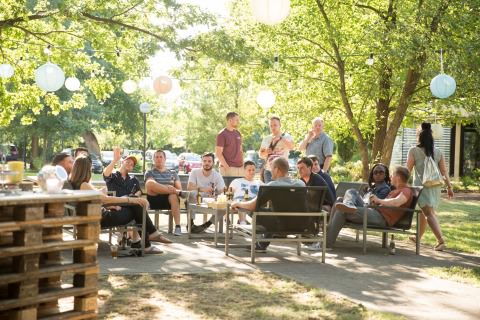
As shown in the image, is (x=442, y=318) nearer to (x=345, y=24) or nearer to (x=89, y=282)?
(x=89, y=282)

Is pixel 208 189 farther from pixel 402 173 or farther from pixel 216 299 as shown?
pixel 216 299

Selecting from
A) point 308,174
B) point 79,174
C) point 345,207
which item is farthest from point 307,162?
point 79,174

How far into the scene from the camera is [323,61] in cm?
1706

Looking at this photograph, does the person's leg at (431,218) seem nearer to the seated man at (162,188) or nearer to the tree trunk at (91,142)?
the seated man at (162,188)

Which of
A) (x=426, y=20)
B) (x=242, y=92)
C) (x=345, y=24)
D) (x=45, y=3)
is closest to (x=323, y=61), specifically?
(x=345, y=24)

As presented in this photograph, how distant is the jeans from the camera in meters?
9.30

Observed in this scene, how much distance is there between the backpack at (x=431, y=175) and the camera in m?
9.92

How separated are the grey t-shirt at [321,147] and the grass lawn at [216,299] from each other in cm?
449

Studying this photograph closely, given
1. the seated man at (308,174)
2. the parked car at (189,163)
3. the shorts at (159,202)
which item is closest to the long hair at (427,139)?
the seated man at (308,174)

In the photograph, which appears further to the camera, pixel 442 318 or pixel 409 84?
pixel 409 84

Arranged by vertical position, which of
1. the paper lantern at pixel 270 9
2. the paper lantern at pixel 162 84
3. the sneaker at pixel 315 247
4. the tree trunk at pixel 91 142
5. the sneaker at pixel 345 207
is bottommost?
the sneaker at pixel 315 247

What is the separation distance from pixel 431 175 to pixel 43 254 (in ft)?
21.0

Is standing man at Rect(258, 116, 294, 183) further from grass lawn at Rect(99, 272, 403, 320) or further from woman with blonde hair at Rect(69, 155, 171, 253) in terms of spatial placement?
grass lawn at Rect(99, 272, 403, 320)

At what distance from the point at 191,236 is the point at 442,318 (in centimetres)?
533
